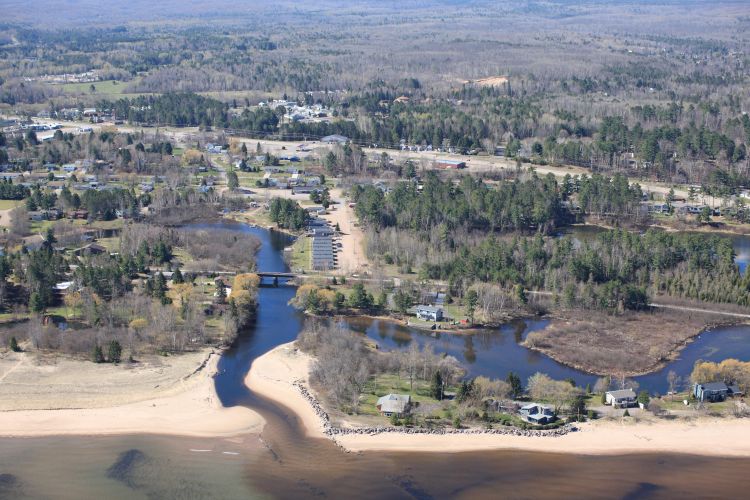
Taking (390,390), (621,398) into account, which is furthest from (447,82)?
(621,398)

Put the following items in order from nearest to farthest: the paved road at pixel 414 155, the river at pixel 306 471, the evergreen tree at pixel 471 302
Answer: the river at pixel 306 471 → the evergreen tree at pixel 471 302 → the paved road at pixel 414 155

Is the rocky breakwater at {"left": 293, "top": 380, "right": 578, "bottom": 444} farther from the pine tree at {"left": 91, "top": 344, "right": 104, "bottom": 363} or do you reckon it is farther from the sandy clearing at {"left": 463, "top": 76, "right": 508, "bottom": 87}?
the sandy clearing at {"left": 463, "top": 76, "right": 508, "bottom": 87}

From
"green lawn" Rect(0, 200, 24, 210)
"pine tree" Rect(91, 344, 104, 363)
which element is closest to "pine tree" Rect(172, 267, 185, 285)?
"pine tree" Rect(91, 344, 104, 363)

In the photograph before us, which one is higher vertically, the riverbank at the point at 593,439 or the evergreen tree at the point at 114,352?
the evergreen tree at the point at 114,352

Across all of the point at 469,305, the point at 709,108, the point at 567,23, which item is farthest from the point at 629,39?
the point at 469,305

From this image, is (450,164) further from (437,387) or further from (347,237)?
(437,387)

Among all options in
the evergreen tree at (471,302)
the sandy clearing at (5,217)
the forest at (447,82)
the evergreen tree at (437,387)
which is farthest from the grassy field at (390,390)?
the forest at (447,82)

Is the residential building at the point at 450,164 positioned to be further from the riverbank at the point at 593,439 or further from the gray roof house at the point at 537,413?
the riverbank at the point at 593,439
